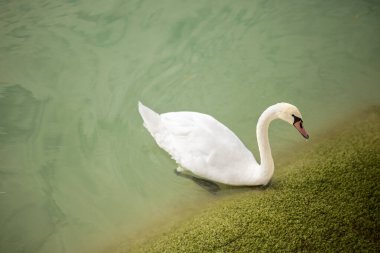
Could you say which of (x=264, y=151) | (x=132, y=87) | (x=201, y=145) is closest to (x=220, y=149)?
(x=201, y=145)

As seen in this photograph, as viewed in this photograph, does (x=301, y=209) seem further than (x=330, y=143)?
No

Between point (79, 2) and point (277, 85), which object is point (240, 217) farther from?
point (79, 2)

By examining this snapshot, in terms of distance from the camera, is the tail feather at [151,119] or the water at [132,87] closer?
the water at [132,87]

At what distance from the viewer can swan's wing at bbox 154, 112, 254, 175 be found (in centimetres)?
364

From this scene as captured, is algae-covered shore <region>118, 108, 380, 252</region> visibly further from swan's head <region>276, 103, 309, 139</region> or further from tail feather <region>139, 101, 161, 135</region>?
tail feather <region>139, 101, 161, 135</region>

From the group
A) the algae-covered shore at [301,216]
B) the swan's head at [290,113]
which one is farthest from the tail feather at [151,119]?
the swan's head at [290,113]

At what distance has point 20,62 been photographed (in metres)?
5.81

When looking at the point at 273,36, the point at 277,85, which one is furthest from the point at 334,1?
the point at 277,85

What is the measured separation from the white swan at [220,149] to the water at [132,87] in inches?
13.4

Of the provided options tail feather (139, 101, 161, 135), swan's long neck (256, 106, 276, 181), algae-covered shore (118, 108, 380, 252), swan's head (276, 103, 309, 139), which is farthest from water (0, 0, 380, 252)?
swan's head (276, 103, 309, 139)

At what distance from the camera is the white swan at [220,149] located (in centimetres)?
343

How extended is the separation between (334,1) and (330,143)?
3515 mm

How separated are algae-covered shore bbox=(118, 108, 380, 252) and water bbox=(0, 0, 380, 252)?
45 cm

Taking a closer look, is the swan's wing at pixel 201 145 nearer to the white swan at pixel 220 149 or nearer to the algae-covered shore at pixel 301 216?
the white swan at pixel 220 149
